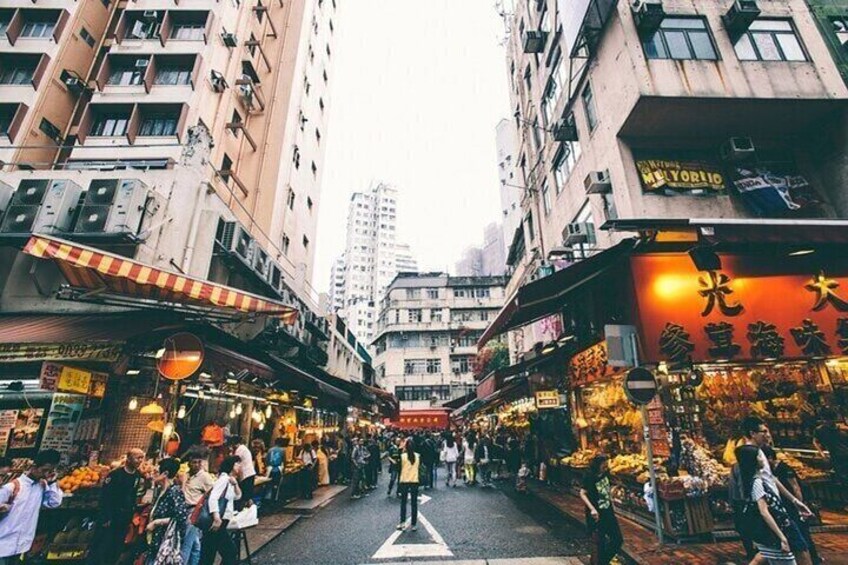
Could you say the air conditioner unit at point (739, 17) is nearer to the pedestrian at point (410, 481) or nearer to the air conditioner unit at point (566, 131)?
the air conditioner unit at point (566, 131)

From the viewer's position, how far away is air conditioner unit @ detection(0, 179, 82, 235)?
32.7 ft

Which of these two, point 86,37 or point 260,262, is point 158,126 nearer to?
point 86,37

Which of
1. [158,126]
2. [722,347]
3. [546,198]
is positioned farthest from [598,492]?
[158,126]

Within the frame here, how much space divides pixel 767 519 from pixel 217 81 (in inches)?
865

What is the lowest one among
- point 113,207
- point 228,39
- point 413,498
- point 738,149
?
point 413,498

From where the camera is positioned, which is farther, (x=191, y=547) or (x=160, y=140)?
(x=160, y=140)

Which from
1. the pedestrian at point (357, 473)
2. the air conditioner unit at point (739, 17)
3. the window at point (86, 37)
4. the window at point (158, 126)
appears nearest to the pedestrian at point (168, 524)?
the pedestrian at point (357, 473)

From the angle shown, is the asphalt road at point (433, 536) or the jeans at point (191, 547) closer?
the jeans at point (191, 547)

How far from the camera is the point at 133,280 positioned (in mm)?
6871

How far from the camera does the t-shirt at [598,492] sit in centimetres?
556

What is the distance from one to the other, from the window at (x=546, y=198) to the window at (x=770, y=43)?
8226 millimetres

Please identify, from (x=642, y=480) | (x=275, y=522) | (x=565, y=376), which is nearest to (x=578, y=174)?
(x=565, y=376)

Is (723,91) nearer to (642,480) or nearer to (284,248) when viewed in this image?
(642,480)

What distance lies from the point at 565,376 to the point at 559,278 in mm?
6419
